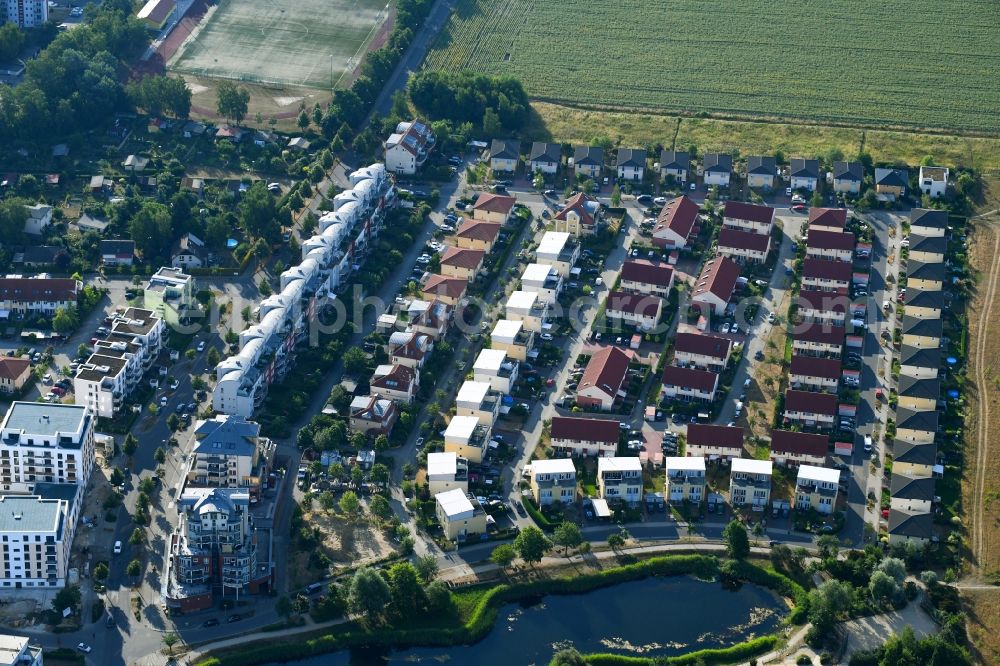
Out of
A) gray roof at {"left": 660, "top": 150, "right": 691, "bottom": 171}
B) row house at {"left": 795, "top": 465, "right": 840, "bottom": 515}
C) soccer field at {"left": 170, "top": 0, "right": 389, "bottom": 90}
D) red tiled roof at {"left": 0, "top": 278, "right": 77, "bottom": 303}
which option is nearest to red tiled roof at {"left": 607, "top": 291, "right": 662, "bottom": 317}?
row house at {"left": 795, "top": 465, "right": 840, "bottom": 515}

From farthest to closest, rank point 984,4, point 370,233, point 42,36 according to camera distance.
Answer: point 984,4, point 42,36, point 370,233

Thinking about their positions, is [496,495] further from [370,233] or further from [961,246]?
[961,246]

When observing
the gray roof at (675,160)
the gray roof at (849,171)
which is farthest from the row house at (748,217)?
the gray roof at (849,171)

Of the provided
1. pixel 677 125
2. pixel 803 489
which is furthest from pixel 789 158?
pixel 803 489

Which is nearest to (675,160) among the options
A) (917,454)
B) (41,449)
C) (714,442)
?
(714,442)

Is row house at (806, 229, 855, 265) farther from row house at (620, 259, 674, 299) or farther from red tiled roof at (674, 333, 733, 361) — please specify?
red tiled roof at (674, 333, 733, 361)

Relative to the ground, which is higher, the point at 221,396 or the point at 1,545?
the point at 221,396

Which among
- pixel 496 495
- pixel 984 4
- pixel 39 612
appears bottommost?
pixel 39 612
